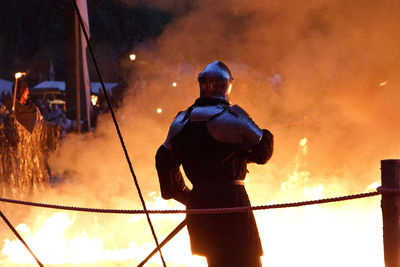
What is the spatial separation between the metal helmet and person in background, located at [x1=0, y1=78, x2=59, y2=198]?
458 centimetres

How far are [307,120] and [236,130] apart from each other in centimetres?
741

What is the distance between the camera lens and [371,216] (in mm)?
7445

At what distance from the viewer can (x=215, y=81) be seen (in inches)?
109

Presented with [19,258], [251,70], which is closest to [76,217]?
[19,258]

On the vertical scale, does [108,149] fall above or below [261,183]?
above

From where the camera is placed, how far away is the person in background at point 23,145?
266 inches

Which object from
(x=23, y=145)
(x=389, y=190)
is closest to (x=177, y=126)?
(x=389, y=190)

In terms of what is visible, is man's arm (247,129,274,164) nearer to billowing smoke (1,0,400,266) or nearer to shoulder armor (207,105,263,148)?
shoulder armor (207,105,263,148)

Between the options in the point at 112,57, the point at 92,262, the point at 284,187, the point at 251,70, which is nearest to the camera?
the point at 92,262

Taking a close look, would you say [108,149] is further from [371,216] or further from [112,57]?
[112,57]

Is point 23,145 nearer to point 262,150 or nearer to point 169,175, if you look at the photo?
point 169,175

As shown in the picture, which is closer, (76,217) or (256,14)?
(76,217)

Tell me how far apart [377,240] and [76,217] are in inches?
175

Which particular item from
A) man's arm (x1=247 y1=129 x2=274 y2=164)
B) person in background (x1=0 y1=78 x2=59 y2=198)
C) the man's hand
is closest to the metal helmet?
man's arm (x1=247 y1=129 x2=274 y2=164)
